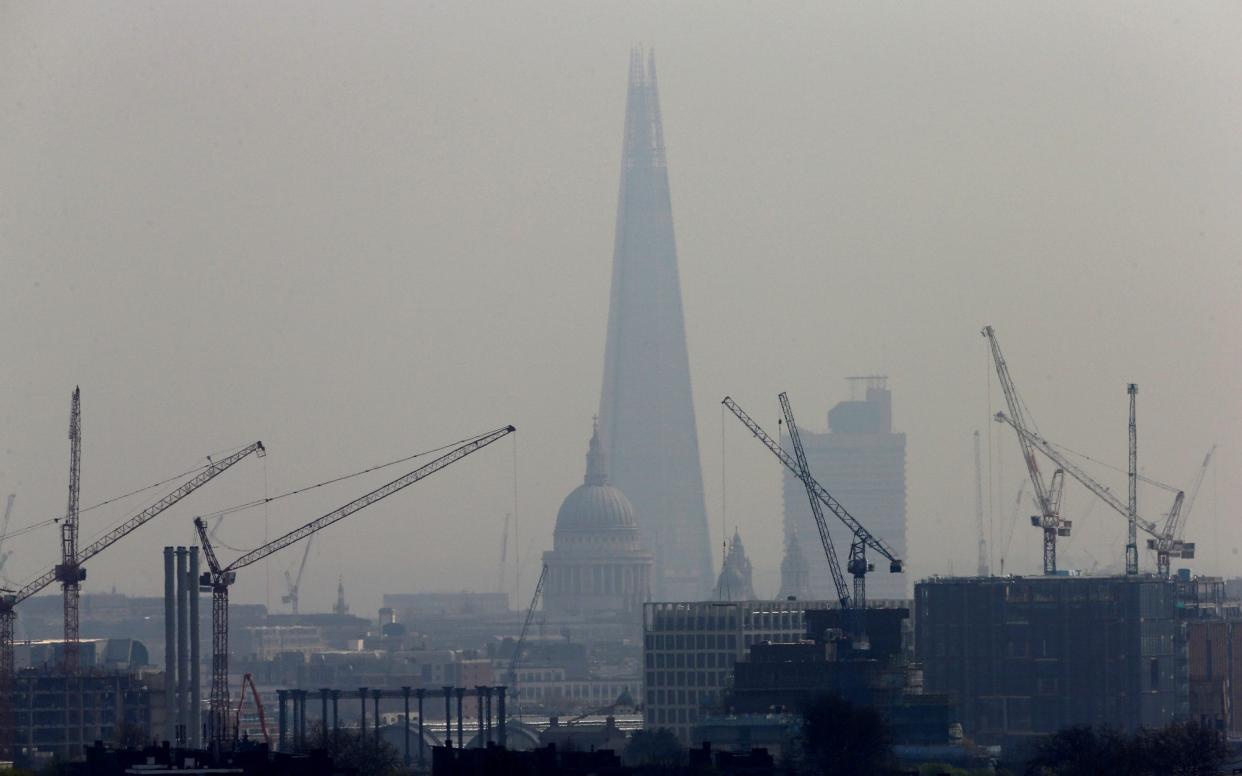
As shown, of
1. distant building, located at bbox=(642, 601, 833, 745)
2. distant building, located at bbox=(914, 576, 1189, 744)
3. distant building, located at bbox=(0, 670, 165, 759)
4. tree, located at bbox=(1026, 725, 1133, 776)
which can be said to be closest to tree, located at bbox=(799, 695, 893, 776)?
tree, located at bbox=(1026, 725, 1133, 776)

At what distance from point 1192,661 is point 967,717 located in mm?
21586

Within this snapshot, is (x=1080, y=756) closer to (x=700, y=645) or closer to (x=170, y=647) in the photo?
(x=170, y=647)

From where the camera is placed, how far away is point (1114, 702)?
570ft

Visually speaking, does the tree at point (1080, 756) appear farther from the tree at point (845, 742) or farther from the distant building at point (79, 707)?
the distant building at point (79, 707)

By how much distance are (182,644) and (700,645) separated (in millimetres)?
34834

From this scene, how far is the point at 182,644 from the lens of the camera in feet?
562

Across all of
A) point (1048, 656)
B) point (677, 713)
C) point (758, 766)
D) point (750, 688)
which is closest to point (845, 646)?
point (750, 688)

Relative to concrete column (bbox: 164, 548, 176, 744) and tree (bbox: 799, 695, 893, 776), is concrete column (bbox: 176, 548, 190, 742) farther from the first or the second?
tree (bbox: 799, 695, 893, 776)

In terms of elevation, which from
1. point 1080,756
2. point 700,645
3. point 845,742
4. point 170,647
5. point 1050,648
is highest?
point 700,645

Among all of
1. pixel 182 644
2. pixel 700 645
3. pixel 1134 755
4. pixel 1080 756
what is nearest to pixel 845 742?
pixel 1080 756

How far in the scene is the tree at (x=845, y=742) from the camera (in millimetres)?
106750

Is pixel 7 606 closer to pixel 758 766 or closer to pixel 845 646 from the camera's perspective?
pixel 845 646

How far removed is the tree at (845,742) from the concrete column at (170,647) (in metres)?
50.8

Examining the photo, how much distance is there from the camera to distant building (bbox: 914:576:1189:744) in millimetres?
173625
